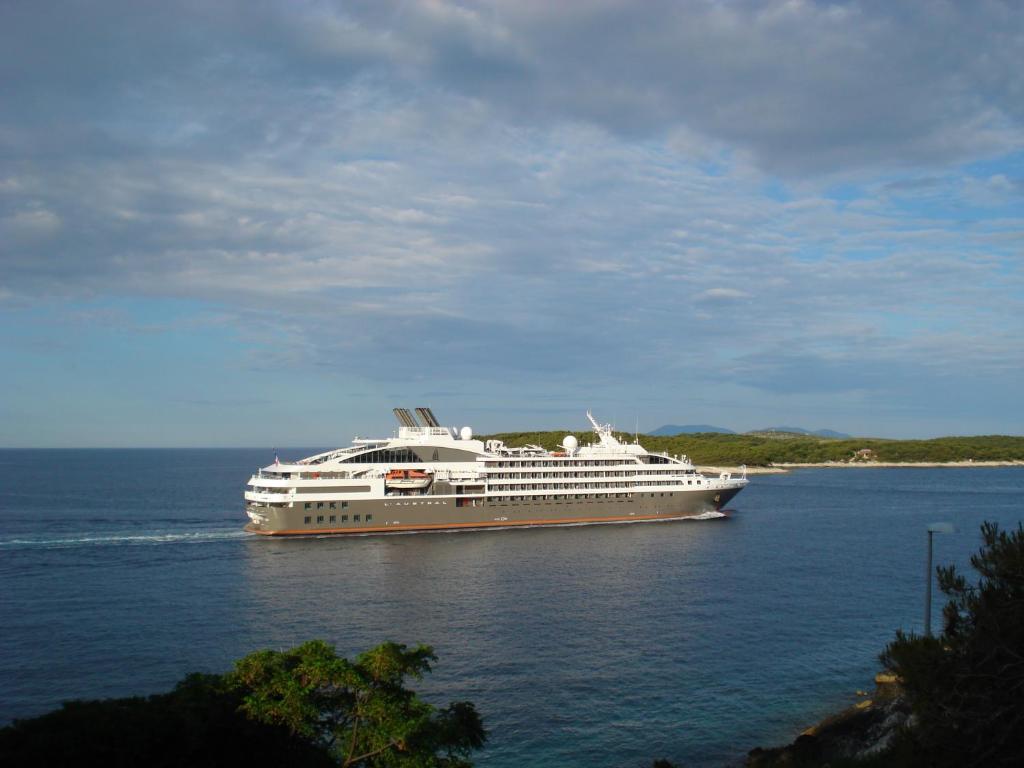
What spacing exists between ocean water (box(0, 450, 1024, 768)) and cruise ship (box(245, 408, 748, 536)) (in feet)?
8.14

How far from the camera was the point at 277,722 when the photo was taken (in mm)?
16312

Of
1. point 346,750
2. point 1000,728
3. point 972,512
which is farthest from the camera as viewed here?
point 972,512

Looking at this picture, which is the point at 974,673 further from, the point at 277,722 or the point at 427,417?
the point at 427,417

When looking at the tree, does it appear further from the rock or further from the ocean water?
the rock

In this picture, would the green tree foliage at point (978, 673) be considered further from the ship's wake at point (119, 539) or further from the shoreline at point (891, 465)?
the shoreline at point (891, 465)

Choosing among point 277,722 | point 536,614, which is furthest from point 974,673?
point 536,614

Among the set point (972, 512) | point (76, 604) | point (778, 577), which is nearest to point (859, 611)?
point (778, 577)

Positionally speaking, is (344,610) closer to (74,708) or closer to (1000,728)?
(74,708)

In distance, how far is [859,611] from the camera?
138ft

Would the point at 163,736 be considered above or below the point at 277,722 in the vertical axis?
above

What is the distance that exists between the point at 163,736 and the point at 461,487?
189 feet

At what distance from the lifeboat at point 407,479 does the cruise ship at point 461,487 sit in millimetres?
88

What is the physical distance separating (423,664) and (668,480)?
63.3 metres

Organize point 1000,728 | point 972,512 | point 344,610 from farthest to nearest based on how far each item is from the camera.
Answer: point 972,512 → point 344,610 → point 1000,728
